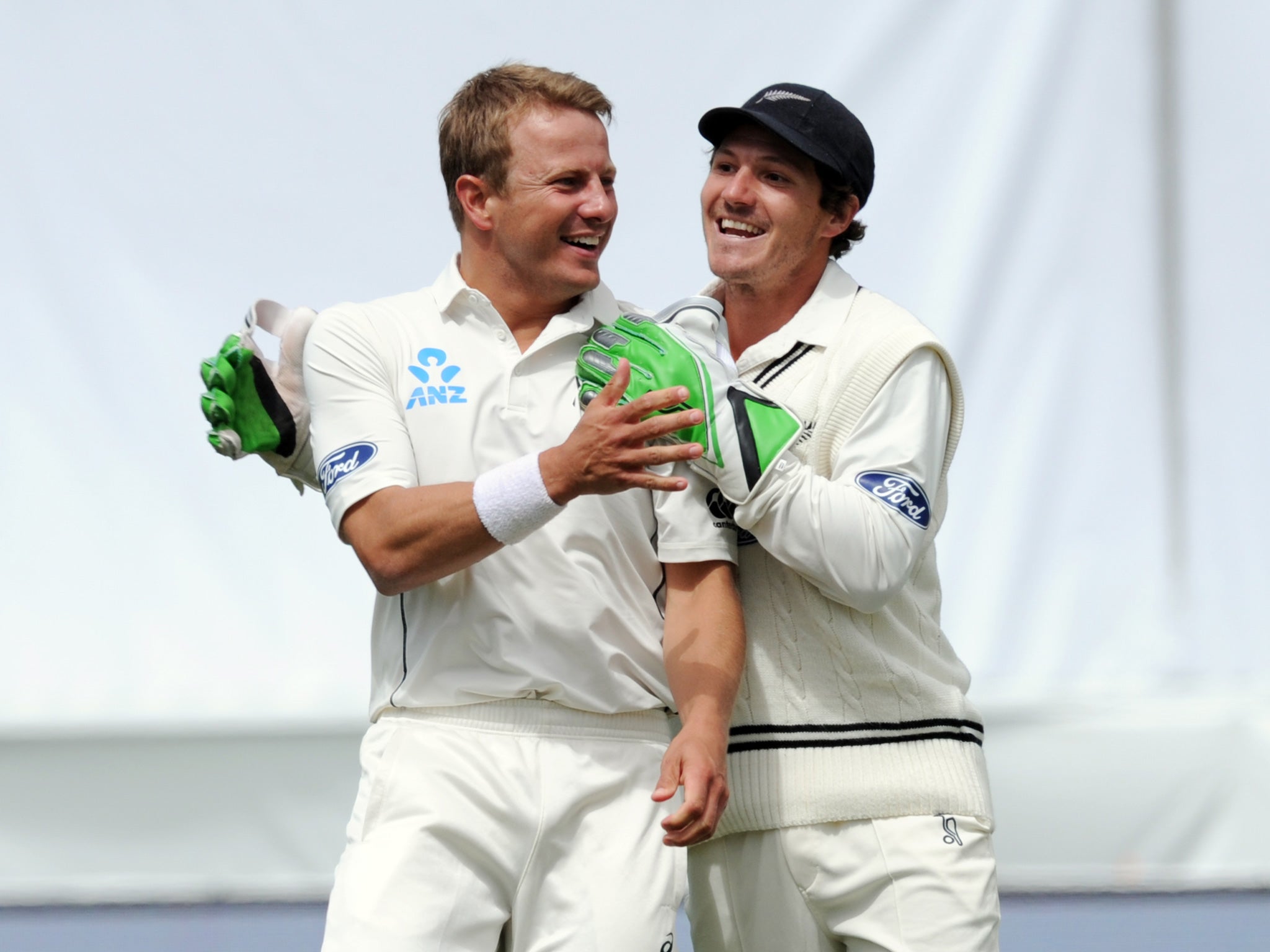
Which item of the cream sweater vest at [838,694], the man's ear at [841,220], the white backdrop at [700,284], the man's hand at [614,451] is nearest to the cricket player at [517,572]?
the man's hand at [614,451]

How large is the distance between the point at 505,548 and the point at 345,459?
226 mm

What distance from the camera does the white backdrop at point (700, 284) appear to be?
387cm

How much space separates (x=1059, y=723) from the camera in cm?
386

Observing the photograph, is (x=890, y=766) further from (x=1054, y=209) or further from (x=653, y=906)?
(x=1054, y=209)

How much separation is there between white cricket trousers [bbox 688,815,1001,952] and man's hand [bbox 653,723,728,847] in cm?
25

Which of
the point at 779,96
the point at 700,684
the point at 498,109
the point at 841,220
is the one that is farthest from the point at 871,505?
the point at 498,109

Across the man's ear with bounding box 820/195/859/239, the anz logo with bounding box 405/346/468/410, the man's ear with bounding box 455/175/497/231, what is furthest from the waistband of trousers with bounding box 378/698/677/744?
the man's ear with bounding box 820/195/859/239

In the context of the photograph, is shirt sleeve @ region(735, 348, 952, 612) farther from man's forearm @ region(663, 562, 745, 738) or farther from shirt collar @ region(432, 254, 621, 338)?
shirt collar @ region(432, 254, 621, 338)

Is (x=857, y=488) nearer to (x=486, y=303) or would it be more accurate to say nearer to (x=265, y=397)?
(x=486, y=303)

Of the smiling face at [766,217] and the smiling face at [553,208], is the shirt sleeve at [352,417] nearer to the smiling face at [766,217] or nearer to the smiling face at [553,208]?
the smiling face at [553,208]

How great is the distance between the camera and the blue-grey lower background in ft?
11.2

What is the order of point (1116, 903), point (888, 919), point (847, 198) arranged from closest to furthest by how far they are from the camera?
point (888, 919)
point (847, 198)
point (1116, 903)

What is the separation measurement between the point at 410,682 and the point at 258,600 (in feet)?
7.31

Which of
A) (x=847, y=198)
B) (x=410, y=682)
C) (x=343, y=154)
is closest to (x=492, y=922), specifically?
(x=410, y=682)
